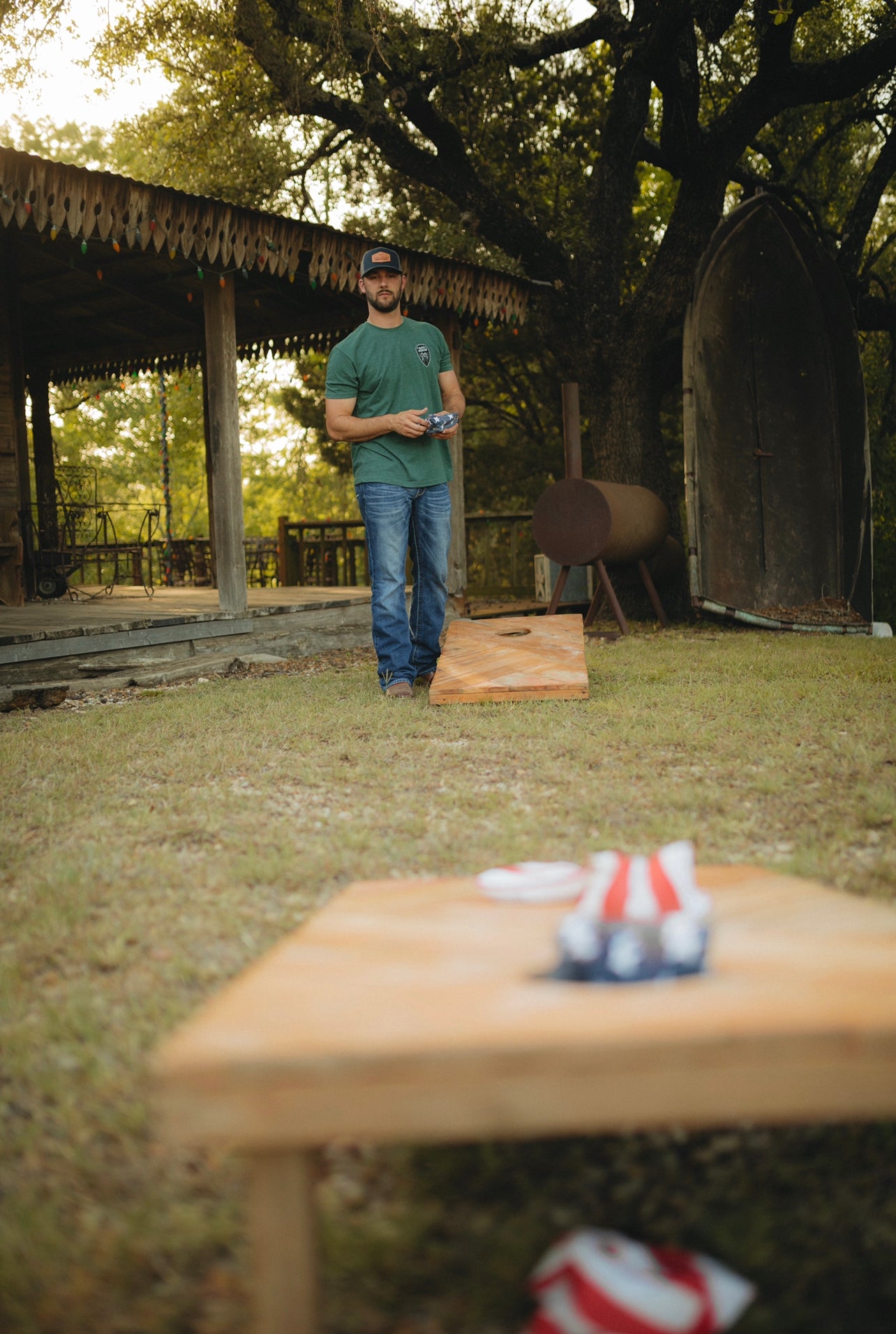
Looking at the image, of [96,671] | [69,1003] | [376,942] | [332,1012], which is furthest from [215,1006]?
[96,671]

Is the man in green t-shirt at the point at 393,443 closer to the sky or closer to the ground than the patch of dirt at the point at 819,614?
closer to the sky

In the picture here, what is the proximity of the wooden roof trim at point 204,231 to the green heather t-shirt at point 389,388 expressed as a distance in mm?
2166

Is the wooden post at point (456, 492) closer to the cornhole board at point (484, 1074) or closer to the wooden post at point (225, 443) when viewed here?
the wooden post at point (225, 443)

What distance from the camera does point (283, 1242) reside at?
97 cm

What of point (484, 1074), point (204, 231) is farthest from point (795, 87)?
point (484, 1074)

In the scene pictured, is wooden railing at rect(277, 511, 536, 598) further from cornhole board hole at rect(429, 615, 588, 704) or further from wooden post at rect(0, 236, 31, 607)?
cornhole board hole at rect(429, 615, 588, 704)

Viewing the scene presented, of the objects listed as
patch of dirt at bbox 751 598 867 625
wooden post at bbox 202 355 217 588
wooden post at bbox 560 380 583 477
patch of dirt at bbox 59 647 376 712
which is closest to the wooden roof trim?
wooden post at bbox 560 380 583 477

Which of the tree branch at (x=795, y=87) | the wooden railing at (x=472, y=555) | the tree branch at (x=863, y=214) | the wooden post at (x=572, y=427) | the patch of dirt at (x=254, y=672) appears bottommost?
the patch of dirt at (x=254, y=672)

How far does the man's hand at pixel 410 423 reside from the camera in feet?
16.4

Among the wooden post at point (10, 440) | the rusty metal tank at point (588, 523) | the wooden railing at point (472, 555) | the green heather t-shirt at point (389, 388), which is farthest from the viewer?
the wooden railing at point (472, 555)

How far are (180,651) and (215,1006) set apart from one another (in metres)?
6.54

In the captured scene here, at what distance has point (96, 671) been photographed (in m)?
6.54

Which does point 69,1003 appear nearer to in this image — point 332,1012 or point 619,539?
point 332,1012

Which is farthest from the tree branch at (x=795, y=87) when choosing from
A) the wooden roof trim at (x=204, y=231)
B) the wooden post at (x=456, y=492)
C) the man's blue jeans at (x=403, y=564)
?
the man's blue jeans at (x=403, y=564)
